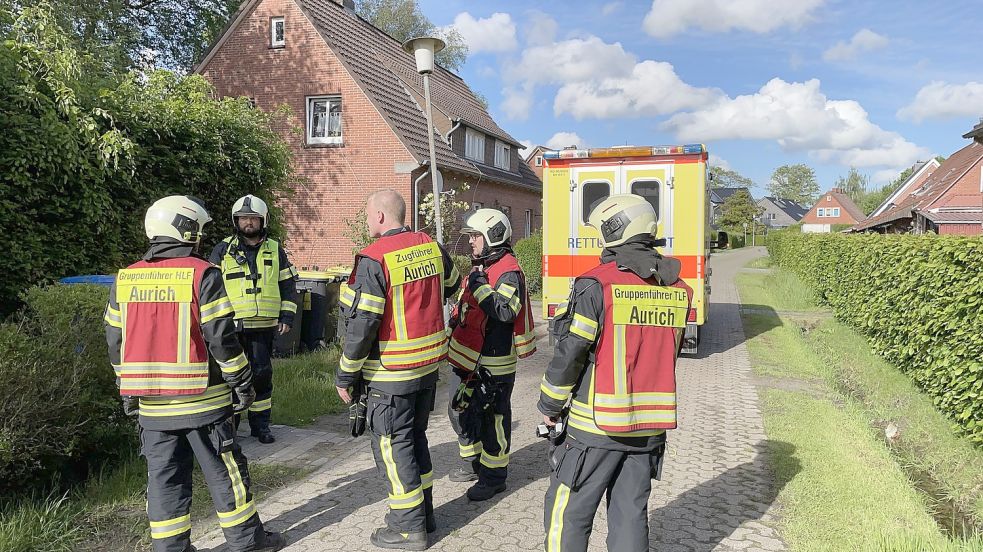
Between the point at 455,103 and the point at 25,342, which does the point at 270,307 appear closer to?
the point at 25,342

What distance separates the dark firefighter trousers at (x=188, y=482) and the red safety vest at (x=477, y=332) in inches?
60.5

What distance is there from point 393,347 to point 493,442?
1.23m

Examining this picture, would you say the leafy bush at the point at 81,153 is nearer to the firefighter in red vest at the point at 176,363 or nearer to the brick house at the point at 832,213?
the firefighter in red vest at the point at 176,363

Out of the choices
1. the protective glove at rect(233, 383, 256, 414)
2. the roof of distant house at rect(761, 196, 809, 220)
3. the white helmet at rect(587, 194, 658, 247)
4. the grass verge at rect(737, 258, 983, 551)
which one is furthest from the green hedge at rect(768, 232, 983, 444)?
the roof of distant house at rect(761, 196, 809, 220)

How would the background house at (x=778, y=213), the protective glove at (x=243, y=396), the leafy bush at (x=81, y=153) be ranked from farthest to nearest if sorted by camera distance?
the background house at (x=778, y=213)
the leafy bush at (x=81, y=153)
the protective glove at (x=243, y=396)

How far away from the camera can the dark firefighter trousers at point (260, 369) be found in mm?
5277

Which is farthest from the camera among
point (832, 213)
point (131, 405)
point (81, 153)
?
point (832, 213)

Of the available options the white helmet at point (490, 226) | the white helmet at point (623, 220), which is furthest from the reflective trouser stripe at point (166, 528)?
the white helmet at point (623, 220)

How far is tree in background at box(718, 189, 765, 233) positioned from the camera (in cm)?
7169

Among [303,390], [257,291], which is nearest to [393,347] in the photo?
[257,291]

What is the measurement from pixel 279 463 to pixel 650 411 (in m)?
3.24

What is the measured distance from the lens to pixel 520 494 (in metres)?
4.56

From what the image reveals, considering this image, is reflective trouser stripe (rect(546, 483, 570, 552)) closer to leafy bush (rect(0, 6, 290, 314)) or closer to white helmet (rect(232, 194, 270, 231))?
white helmet (rect(232, 194, 270, 231))

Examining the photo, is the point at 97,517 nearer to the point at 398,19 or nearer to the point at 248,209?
the point at 248,209
